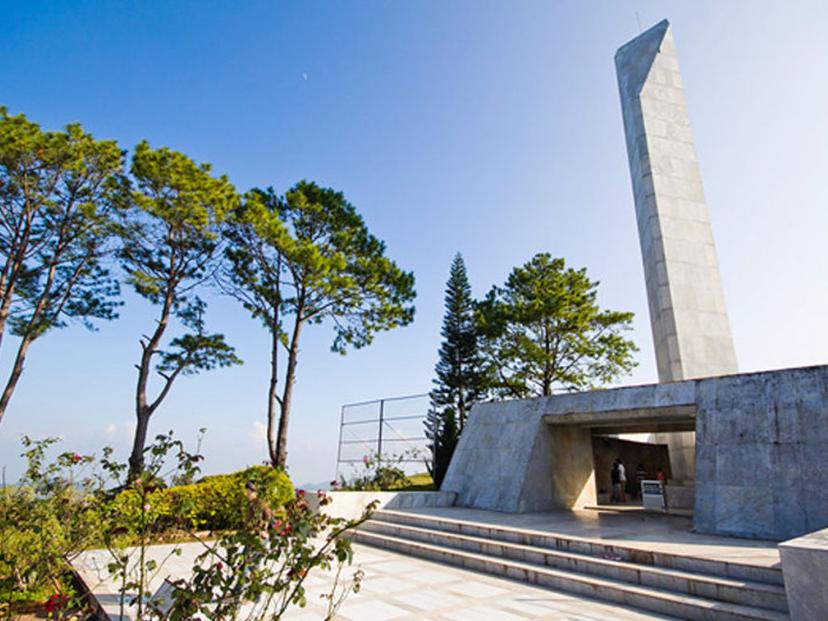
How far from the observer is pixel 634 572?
4.77 m

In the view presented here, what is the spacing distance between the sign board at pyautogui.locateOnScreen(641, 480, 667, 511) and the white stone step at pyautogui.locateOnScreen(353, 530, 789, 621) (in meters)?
5.85

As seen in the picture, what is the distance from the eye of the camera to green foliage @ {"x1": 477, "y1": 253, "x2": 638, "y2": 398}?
19.3 meters

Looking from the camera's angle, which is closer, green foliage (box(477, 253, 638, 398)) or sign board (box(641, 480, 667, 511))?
sign board (box(641, 480, 667, 511))

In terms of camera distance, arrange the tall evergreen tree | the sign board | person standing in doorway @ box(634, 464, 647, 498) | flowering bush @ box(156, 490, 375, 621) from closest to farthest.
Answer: flowering bush @ box(156, 490, 375, 621) < the sign board < person standing in doorway @ box(634, 464, 647, 498) < the tall evergreen tree

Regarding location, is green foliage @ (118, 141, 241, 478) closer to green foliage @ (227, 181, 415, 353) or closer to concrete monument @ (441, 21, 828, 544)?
green foliage @ (227, 181, 415, 353)

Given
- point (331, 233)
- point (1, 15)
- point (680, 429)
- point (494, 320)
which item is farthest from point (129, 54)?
point (494, 320)

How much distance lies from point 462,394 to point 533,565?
1968 cm

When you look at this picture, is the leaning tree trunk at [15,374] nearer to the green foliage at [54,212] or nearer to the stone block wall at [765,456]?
the green foliage at [54,212]

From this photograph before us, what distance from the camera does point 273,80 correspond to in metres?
9.05

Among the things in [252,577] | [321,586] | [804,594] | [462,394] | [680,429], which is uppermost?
[462,394]

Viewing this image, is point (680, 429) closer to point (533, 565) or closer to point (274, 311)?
point (533, 565)

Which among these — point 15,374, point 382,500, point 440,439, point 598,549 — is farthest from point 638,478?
point 15,374

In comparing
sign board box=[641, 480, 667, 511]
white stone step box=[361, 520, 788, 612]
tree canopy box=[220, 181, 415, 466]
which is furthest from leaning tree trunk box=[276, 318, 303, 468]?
sign board box=[641, 480, 667, 511]

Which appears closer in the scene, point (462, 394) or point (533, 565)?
point (533, 565)
